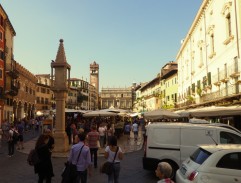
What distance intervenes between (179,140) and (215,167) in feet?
12.9

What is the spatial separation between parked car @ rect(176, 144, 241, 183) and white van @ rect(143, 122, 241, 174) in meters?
3.32

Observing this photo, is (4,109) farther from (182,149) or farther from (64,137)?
(182,149)

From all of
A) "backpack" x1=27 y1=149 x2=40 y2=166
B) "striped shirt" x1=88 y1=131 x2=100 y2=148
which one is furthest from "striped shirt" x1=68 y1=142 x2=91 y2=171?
"striped shirt" x1=88 y1=131 x2=100 y2=148

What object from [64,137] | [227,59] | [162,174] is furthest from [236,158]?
[227,59]

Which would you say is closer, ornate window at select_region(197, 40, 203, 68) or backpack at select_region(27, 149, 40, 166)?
backpack at select_region(27, 149, 40, 166)

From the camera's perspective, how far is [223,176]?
5.79 meters

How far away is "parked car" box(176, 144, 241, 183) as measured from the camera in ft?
18.9

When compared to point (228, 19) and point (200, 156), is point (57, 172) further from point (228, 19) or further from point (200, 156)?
point (228, 19)

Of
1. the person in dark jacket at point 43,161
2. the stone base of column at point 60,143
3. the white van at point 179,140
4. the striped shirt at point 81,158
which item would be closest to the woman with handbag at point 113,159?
the striped shirt at point 81,158

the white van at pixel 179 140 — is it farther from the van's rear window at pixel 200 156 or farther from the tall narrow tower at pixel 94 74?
the tall narrow tower at pixel 94 74

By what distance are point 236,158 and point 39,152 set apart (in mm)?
4804

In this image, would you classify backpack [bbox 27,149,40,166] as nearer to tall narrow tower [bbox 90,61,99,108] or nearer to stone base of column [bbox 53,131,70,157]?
stone base of column [bbox 53,131,70,157]

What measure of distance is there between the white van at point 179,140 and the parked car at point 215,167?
131 inches

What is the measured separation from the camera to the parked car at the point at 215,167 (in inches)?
227
